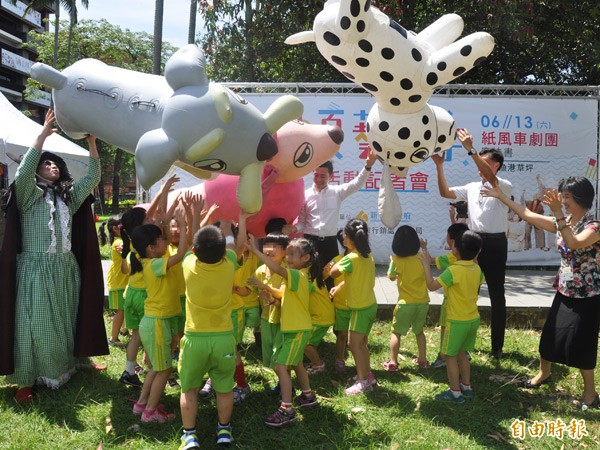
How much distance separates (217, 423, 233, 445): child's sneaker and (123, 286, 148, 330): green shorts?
114 cm

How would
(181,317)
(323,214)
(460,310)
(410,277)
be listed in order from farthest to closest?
(323,214), (410,277), (460,310), (181,317)

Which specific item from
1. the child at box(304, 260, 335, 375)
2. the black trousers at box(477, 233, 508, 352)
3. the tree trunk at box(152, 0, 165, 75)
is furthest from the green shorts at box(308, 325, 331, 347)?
the tree trunk at box(152, 0, 165, 75)

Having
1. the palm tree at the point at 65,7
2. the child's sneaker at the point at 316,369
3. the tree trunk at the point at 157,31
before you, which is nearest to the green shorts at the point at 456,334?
the child's sneaker at the point at 316,369

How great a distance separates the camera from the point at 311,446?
318 centimetres

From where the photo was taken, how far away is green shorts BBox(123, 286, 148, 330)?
3.94 metres

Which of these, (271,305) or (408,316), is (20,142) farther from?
(408,316)

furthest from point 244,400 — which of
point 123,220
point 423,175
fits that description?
point 423,175

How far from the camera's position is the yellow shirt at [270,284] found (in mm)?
3759

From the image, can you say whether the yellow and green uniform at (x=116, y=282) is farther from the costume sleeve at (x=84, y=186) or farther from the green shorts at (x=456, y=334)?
the green shorts at (x=456, y=334)

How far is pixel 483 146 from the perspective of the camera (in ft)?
28.2

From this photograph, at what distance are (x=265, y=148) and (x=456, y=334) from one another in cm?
194

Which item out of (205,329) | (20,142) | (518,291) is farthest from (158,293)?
(518,291)

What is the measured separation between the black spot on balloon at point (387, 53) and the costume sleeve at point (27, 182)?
2.48 meters

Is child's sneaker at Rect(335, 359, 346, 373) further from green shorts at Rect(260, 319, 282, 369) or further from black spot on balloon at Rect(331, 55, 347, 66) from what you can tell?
black spot on balloon at Rect(331, 55, 347, 66)
